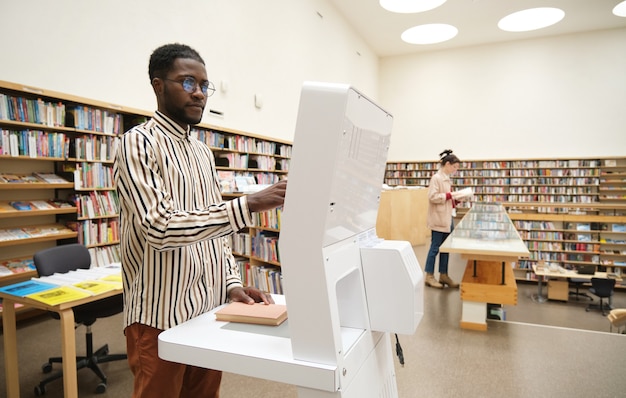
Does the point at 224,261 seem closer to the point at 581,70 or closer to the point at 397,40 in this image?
the point at 397,40

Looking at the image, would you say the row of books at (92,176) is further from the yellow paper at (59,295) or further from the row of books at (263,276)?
the yellow paper at (59,295)

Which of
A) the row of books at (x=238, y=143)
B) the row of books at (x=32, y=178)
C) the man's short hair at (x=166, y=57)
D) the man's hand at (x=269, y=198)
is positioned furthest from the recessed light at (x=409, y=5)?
the man's hand at (x=269, y=198)

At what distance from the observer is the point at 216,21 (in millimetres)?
5613

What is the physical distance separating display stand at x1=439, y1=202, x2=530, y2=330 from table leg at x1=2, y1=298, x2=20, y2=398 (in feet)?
10.5

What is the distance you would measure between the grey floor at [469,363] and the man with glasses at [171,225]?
1.56 m

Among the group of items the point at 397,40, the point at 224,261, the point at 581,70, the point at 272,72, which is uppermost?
the point at 397,40

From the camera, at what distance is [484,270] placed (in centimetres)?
393

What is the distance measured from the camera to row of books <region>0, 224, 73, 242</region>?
10.9ft

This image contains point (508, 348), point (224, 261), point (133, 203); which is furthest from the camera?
point (508, 348)

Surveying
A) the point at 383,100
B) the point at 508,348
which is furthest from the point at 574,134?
the point at 508,348

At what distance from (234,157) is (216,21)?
6.62ft

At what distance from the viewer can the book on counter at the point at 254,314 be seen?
990 millimetres

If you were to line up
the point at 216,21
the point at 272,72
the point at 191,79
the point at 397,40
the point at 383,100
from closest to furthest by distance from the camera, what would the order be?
the point at 191,79, the point at 216,21, the point at 272,72, the point at 397,40, the point at 383,100

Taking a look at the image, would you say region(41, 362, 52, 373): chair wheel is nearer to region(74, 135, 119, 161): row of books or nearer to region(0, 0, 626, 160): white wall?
region(74, 135, 119, 161): row of books
